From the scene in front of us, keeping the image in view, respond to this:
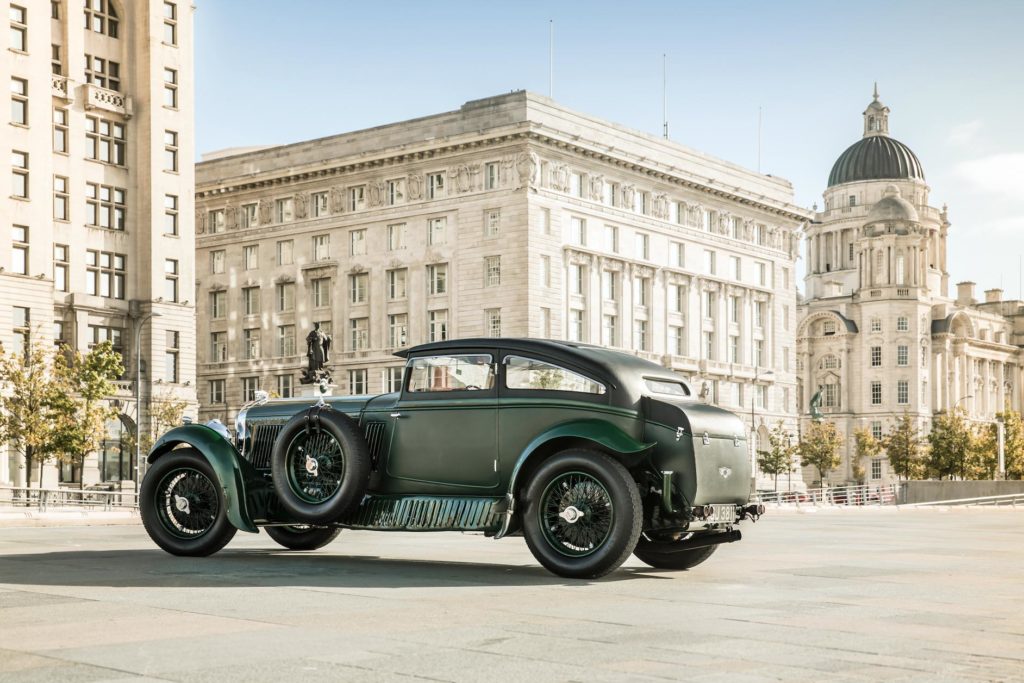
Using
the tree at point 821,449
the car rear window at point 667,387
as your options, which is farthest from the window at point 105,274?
the car rear window at point 667,387

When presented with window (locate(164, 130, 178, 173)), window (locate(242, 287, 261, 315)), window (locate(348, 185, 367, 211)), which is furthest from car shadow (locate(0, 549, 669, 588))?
window (locate(242, 287, 261, 315))

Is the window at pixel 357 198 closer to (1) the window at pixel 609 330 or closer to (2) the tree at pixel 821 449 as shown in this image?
(1) the window at pixel 609 330

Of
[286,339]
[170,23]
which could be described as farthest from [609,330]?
[170,23]

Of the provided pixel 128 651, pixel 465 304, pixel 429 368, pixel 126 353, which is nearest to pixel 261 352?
pixel 465 304

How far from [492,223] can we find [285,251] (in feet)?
57.6

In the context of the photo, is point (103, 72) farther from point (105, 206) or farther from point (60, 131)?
point (105, 206)

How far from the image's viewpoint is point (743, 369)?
10069 centimetres

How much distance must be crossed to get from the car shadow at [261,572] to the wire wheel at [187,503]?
0.34 meters

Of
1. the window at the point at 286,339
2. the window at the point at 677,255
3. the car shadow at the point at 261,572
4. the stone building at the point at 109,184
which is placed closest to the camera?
the car shadow at the point at 261,572

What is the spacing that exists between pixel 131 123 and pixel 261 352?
2534 centimetres

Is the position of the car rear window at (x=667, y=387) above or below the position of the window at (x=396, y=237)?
below

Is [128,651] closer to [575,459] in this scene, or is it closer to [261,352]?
[575,459]

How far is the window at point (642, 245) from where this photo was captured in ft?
299

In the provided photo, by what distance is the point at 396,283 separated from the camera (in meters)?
87.9
